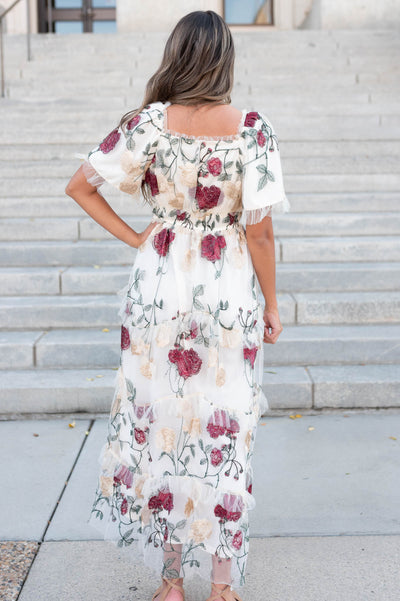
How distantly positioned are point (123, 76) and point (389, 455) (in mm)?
7505

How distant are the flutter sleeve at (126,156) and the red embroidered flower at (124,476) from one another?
950mm

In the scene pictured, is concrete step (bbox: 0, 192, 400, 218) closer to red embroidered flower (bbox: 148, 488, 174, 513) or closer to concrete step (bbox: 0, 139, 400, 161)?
concrete step (bbox: 0, 139, 400, 161)

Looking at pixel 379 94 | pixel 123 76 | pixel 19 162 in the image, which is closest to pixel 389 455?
pixel 19 162

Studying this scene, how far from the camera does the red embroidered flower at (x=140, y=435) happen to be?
224 cm

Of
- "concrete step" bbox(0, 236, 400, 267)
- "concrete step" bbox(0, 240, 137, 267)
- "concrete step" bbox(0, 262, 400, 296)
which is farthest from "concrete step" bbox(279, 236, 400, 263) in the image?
"concrete step" bbox(0, 240, 137, 267)

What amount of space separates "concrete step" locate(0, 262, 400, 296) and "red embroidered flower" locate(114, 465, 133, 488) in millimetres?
3020

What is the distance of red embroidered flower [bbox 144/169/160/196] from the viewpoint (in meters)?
2.13

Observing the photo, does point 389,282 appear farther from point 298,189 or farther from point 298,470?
point 298,470

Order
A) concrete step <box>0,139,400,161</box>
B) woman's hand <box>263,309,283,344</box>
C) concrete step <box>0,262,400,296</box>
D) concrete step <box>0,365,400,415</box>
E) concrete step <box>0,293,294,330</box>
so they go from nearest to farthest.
→ woman's hand <box>263,309,283,344</box> → concrete step <box>0,365,400,415</box> → concrete step <box>0,293,294,330</box> → concrete step <box>0,262,400,296</box> → concrete step <box>0,139,400,161</box>

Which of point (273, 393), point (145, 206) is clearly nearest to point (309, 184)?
point (145, 206)

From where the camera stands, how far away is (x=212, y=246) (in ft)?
7.00

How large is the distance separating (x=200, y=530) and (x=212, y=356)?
0.60 m

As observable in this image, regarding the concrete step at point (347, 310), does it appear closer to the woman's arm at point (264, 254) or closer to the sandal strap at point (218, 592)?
the woman's arm at point (264, 254)

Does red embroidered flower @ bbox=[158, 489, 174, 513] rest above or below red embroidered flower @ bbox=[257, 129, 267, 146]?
below
